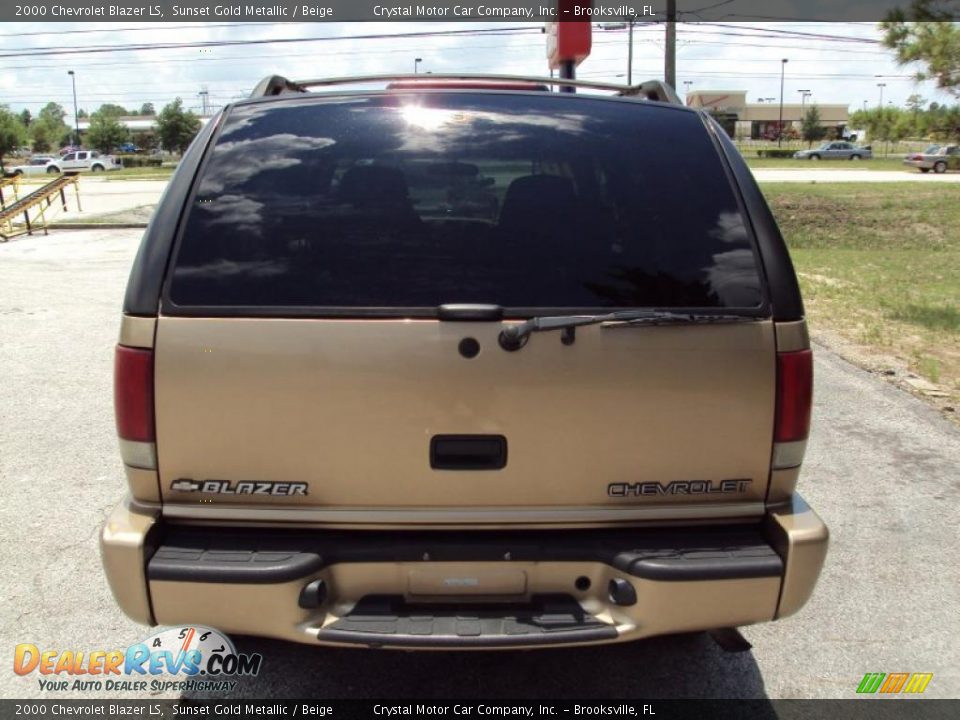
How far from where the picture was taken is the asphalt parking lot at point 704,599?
3.07 meters

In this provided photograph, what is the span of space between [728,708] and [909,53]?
→ 8247 mm

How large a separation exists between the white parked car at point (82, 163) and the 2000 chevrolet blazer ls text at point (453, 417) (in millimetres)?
69415

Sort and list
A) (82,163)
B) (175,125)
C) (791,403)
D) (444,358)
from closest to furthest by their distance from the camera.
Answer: (444,358)
(791,403)
(82,163)
(175,125)

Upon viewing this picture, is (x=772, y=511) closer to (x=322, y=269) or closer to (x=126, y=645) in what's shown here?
(x=322, y=269)

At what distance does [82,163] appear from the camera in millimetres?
67688

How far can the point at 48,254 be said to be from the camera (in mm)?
16219

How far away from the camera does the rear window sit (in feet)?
8.18

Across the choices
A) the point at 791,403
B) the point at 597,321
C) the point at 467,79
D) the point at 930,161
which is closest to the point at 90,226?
the point at 467,79

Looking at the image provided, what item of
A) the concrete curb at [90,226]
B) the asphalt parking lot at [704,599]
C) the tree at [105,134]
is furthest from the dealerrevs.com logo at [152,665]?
the tree at [105,134]

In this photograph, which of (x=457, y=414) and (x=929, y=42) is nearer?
(x=457, y=414)

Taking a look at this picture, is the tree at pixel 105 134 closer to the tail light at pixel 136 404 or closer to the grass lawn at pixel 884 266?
the grass lawn at pixel 884 266

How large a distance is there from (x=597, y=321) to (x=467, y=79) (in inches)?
61.4

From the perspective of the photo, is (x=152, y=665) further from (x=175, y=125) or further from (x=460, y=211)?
(x=175, y=125)

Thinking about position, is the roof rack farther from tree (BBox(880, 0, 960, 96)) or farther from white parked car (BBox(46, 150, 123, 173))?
white parked car (BBox(46, 150, 123, 173))
